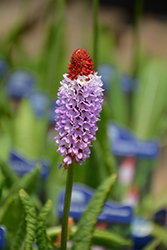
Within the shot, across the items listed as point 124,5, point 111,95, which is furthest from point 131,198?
point 124,5

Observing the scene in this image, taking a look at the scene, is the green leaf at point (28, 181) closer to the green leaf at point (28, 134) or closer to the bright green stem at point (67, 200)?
the bright green stem at point (67, 200)

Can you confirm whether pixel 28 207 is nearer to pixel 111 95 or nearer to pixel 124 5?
pixel 111 95

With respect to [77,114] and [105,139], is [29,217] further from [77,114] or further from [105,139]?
[105,139]

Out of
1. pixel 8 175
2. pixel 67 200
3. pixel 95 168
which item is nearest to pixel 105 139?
pixel 95 168

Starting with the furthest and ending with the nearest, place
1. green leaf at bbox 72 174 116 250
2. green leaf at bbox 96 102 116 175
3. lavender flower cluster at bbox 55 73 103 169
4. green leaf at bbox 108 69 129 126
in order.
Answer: green leaf at bbox 108 69 129 126 < green leaf at bbox 96 102 116 175 < green leaf at bbox 72 174 116 250 < lavender flower cluster at bbox 55 73 103 169

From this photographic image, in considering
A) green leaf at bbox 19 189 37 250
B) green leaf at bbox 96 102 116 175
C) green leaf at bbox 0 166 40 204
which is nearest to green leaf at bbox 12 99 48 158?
green leaf at bbox 96 102 116 175

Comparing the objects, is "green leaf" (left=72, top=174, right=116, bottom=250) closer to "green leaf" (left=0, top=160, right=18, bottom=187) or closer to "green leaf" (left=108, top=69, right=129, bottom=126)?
"green leaf" (left=0, top=160, right=18, bottom=187)

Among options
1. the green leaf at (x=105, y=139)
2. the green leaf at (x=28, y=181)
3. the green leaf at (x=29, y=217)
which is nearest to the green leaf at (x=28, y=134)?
the green leaf at (x=105, y=139)
